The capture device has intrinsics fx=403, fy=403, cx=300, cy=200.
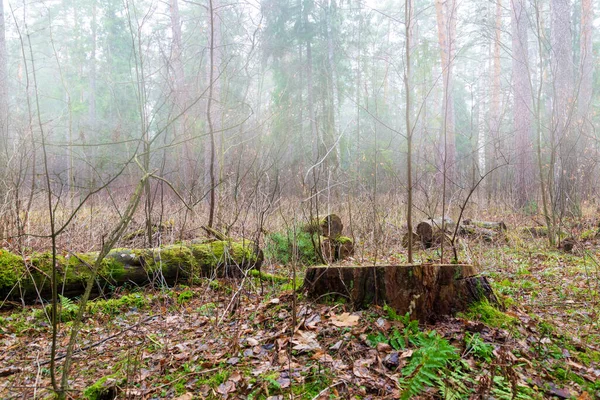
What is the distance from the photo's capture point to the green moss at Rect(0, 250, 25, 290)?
4129 mm

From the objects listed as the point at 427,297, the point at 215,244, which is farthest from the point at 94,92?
the point at 427,297

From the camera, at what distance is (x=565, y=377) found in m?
2.43

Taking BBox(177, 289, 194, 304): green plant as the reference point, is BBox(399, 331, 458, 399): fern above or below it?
above

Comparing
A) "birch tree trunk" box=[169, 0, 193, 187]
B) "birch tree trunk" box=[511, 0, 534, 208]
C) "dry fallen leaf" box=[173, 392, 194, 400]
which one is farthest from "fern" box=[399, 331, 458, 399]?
"birch tree trunk" box=[511, 0, 534, 208]

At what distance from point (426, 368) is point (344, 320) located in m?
0.87

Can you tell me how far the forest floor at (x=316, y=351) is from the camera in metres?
2.27

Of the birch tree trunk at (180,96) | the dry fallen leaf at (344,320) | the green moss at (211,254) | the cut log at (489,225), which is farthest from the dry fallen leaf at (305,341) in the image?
the cut log at (489,225)

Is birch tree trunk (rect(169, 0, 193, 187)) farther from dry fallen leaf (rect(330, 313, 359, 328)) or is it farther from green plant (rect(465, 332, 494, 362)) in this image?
green plant (rect(465, 332, 494, 362))

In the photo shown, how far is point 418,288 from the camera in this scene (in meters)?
3.02

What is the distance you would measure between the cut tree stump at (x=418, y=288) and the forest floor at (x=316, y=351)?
106mm

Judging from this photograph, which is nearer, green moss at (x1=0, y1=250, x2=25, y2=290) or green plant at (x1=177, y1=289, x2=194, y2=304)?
green moss at (x1=0, y1=250, x2=25, y2=290)

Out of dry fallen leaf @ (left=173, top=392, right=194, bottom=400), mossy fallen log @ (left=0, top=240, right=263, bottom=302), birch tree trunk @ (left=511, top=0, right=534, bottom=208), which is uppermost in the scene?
birch tree trunk @ (left=511, top=0, right=534, bottom=208)

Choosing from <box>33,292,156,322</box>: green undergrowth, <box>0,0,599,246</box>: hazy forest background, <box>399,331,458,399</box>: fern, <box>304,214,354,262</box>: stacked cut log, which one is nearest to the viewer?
<box>399,331,458,399</box>: fern

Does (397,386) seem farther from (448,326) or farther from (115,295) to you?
(115,295)
